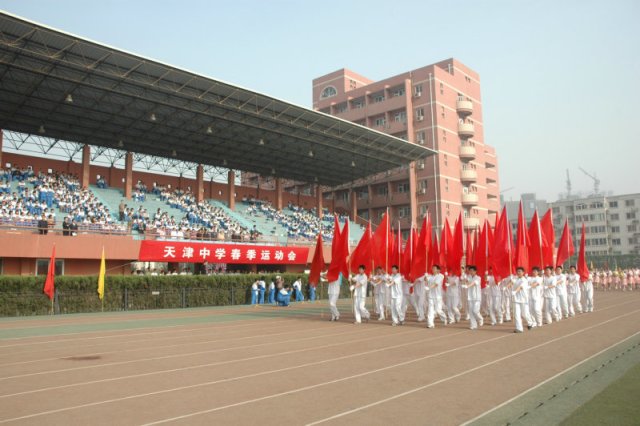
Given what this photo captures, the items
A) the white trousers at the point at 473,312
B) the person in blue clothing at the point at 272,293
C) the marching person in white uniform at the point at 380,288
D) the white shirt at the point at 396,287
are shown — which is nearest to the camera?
the white trousers at the point at 473,312

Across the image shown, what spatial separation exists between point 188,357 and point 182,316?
10.9 m

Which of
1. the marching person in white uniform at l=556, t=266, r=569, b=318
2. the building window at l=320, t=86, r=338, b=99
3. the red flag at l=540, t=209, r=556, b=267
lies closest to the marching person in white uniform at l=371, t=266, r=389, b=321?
the red flag at l=540, t=209, r=556, b=267

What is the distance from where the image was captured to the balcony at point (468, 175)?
186 ft

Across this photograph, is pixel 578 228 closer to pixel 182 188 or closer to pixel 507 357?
pixel 182 188

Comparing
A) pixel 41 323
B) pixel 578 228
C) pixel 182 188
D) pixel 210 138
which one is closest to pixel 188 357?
pixel 41 323

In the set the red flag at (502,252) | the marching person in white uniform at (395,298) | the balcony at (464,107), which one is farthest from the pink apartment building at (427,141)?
the red flag at (502,252)

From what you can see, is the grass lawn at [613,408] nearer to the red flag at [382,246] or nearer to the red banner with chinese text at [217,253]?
the red flag at [382,246]

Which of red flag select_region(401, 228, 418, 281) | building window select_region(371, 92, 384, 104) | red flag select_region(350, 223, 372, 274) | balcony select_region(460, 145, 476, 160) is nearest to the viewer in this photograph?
red flag select_region(350, 223, 372, 274)

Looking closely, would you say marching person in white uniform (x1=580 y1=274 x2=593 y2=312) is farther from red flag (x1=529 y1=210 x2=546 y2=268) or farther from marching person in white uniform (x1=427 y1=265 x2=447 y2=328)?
marching person in white uniform (x1=427 y1=265 x2=447 y2=328)

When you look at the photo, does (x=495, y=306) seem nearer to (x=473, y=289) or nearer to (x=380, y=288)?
(x=473, y=289)

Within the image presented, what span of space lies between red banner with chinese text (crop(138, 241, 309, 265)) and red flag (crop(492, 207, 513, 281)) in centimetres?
1833

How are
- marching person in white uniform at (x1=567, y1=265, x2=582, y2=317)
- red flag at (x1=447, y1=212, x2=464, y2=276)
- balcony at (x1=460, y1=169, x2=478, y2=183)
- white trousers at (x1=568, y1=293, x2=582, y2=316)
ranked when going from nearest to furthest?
1. red flag at (x1=447, y1=212, x2=464, y2=276)
2. white trousers at (x1=568, y1=293, x2=582, y2=316)
3. marching person in white uniform at (x1=567, y1=265, x2=582, y2=317)
4. balcony at (x1=460, y1=169, x2=478, y2=183)

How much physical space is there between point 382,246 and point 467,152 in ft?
136

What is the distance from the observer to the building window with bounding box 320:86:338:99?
6856 cm
